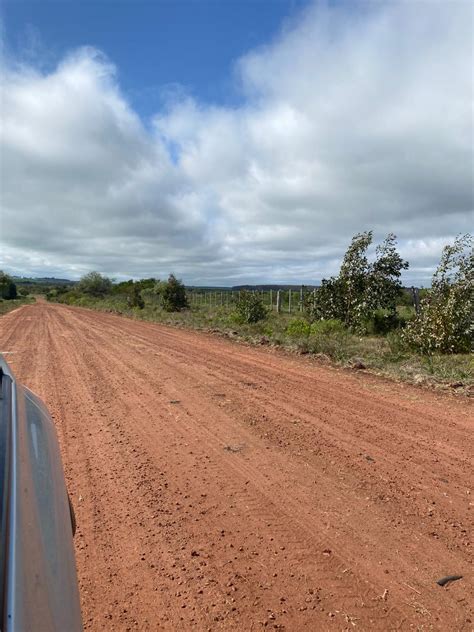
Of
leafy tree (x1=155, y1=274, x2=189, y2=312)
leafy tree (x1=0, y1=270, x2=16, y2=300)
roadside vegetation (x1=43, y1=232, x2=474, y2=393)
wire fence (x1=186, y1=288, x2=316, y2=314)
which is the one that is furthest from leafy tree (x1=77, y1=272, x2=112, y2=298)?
roadside vegetation (x1=43, y1=232, x2=474, y2=393)

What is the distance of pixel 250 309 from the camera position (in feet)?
65.7

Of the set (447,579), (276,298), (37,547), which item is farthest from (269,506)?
(276,298)

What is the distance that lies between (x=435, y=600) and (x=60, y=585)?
221cm

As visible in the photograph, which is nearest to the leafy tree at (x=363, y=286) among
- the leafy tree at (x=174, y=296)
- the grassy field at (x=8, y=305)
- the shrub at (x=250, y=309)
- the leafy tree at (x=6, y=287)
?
the shrub at (x=250, y=309)

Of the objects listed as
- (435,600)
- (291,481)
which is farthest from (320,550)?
(291,481)

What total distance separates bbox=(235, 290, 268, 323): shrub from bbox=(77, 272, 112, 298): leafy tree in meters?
60.9

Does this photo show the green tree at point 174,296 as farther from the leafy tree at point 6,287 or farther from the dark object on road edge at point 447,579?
the leafy tree at point 6,287

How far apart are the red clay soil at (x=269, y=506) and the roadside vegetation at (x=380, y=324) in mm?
2354

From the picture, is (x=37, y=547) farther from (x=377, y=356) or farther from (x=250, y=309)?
(x=250, y=309)

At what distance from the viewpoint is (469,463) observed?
14.3 feet

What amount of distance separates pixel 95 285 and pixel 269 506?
8126 centimetres

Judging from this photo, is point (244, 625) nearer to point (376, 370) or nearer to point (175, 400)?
point (175, 400)

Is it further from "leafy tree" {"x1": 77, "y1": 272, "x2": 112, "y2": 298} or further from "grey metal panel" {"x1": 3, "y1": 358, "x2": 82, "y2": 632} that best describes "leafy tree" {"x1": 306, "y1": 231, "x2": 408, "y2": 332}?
"leafy tree" {"x1": 77, "y1": 272, "x2": 112, "y2": 298}

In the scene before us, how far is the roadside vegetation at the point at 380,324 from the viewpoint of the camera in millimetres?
9398
